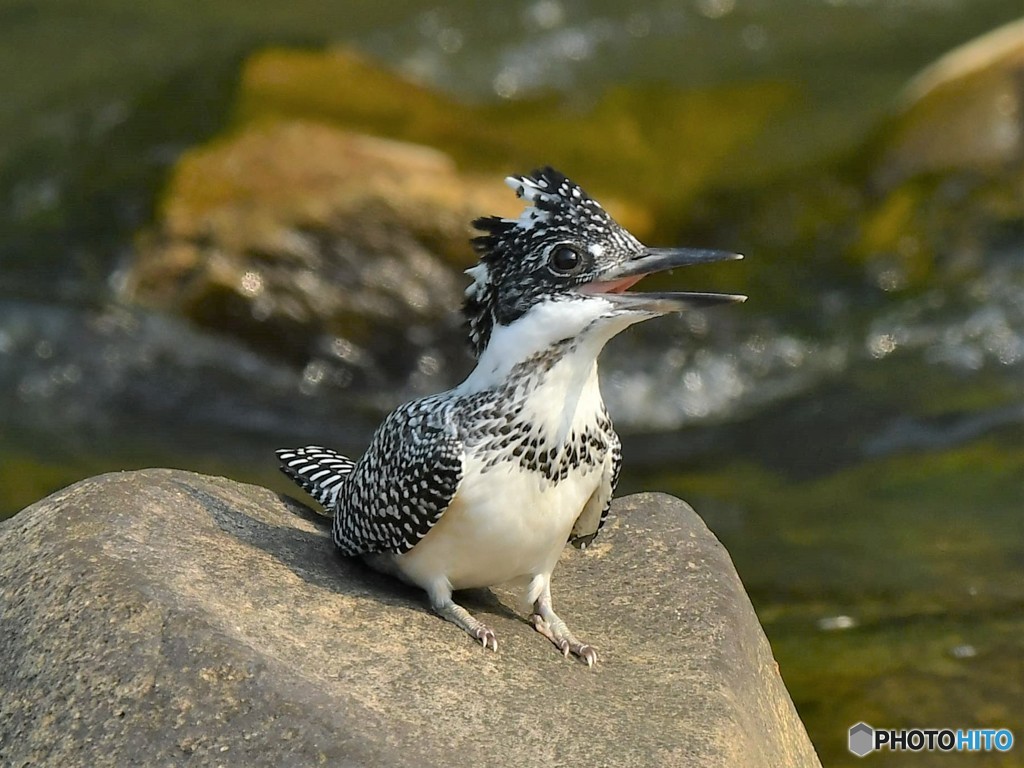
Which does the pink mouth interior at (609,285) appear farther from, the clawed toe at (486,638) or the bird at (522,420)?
the clawed toe at (486,638)

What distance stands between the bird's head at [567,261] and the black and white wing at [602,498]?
0.50m

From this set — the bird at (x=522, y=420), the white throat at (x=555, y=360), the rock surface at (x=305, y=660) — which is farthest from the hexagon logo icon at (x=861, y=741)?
the white throat at (x=555, y=360)

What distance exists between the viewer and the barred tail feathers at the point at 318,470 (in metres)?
5.86

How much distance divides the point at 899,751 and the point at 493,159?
24.6 ft

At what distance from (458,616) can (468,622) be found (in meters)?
0.05

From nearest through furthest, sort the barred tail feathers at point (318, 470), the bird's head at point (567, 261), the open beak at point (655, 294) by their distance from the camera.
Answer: the open beak at point (655, 294) < the bird's head at point (567, 261) < the barred tail feathers at point (318, 470)

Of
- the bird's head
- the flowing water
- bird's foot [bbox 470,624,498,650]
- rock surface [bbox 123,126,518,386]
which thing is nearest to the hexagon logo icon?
the flowing water

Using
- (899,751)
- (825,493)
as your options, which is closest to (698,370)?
(825,493)

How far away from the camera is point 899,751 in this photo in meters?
6.43

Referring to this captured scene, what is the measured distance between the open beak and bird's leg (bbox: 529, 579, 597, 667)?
1194mm

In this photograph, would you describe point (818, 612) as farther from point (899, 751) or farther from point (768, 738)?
point (768, 738)

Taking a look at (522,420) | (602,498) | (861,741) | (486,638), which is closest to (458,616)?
(486,638)

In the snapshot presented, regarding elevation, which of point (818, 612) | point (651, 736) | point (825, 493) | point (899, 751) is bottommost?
point (651, 736)

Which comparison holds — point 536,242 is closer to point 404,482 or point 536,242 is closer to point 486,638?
point 404,482
